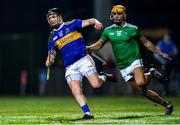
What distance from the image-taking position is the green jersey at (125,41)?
15.1m

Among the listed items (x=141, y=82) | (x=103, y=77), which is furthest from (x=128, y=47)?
(x=103, y=77)

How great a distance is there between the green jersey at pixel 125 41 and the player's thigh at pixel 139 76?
203 mm

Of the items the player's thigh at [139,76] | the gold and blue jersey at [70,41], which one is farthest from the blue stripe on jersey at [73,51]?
the player's thigh at [139,76]

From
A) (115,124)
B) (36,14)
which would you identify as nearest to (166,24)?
(36,14)

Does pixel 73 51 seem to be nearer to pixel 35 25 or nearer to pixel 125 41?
pixel 125 41

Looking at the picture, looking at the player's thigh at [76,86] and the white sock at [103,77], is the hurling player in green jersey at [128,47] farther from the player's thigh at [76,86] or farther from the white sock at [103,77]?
the player's thigh at [76,86]

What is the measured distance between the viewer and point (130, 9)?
112ft

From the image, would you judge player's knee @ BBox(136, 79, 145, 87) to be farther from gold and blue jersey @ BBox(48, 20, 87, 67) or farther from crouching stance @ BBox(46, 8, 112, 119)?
gold and blue jersey @ BBox(48, 20, 87, 67)

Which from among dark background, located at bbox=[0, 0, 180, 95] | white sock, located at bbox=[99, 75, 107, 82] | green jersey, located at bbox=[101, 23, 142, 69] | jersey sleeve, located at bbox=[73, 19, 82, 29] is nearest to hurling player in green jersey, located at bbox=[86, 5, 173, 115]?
green jersey, located at bbox=[101, 23, 142, 69]

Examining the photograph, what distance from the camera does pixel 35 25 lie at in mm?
35375

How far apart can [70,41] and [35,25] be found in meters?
20.9

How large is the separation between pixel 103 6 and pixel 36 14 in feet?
18.3

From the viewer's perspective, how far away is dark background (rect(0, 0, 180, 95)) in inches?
1258

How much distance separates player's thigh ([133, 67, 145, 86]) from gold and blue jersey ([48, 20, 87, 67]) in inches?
48.0
